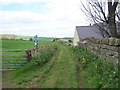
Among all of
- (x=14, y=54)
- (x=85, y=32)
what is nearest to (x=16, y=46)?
(x=85, y=32)

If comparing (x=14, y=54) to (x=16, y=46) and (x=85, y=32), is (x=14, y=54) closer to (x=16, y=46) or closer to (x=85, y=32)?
(x=16, y=46)

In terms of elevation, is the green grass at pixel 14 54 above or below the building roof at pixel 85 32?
below

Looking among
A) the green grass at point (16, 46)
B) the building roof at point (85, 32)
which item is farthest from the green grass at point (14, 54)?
the building roof at point (85, 32)

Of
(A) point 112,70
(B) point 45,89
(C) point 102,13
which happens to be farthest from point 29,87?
(C) point 102,13

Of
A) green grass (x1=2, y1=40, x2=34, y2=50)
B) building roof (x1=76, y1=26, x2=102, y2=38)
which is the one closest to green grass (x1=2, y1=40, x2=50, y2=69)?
green grass (x1=2, y1=40, x2=34, y2=50)

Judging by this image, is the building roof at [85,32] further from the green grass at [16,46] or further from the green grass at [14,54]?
the green grass at [14,54]

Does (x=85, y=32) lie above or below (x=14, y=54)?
above

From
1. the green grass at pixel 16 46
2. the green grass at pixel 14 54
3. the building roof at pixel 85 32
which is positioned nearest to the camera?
the green grass at pixel 14 54

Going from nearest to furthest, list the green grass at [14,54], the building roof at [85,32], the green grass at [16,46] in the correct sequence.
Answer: the green grass at [14,54]
the green grass at [16,46]
the building roof at [85,32]

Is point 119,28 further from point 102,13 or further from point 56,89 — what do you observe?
point 56,89

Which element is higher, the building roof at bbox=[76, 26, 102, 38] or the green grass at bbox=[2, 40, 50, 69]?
the building roof at bbox=[76, 26, 102, 38]

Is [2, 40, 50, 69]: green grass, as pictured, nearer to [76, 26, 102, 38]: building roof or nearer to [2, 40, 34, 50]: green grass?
[2, 40, 34, 50]: green grass

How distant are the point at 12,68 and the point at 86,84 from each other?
9615 mm

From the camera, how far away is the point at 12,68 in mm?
19234
